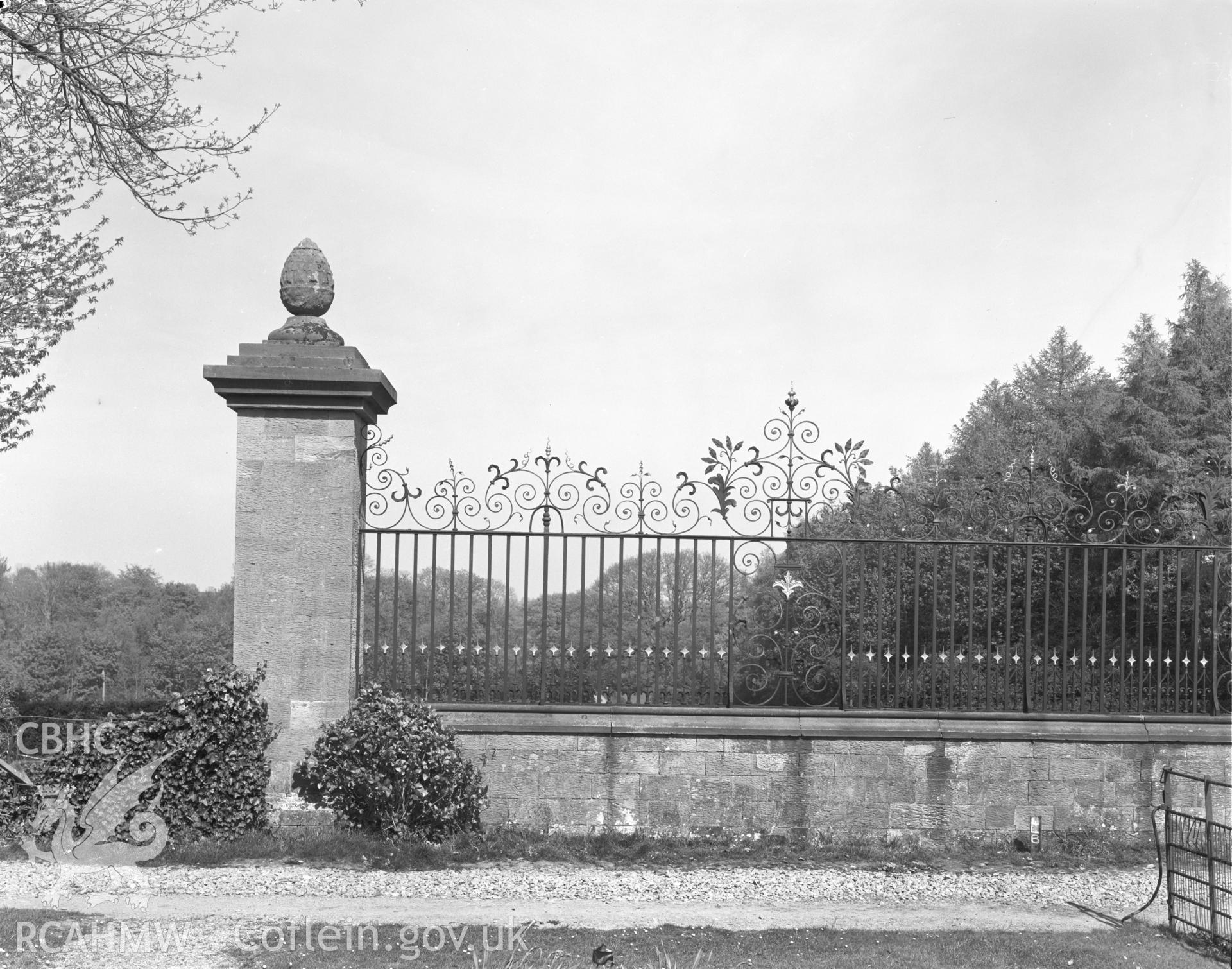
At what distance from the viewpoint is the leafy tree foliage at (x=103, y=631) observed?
2209cm

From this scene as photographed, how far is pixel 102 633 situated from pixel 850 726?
21091 millimetres

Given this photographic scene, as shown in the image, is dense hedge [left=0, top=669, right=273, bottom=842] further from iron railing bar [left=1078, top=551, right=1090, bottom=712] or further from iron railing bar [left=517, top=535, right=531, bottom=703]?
iron railing bar [left=1078, top=551, right=1090, bottom=712]

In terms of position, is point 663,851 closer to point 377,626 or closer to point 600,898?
point 600,898

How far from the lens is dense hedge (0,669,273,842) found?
7488mm

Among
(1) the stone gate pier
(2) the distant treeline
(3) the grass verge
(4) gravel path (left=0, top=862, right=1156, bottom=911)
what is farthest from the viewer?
(2) the distant treeline

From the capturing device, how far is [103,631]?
25078 mm

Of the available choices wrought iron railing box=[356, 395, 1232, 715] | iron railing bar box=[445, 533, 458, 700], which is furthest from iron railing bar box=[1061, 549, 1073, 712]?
iron railing bar box=[445, 533, 458, 700]

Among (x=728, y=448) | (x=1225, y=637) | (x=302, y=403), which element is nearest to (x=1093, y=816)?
(x=728, y=448)

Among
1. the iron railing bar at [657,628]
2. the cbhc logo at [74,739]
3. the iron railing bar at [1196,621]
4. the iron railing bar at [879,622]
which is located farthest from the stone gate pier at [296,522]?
the iron railing bar at [1196,621]

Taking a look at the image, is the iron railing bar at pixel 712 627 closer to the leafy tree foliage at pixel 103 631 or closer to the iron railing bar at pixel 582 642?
the iron railing bar at pixel 582 642

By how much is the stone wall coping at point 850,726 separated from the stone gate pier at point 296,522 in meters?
1.02

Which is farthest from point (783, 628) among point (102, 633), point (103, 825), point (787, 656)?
point (102, 633)

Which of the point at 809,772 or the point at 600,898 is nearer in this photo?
the point at 600,898

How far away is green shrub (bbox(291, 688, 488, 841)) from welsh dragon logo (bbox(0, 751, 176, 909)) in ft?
3.20
